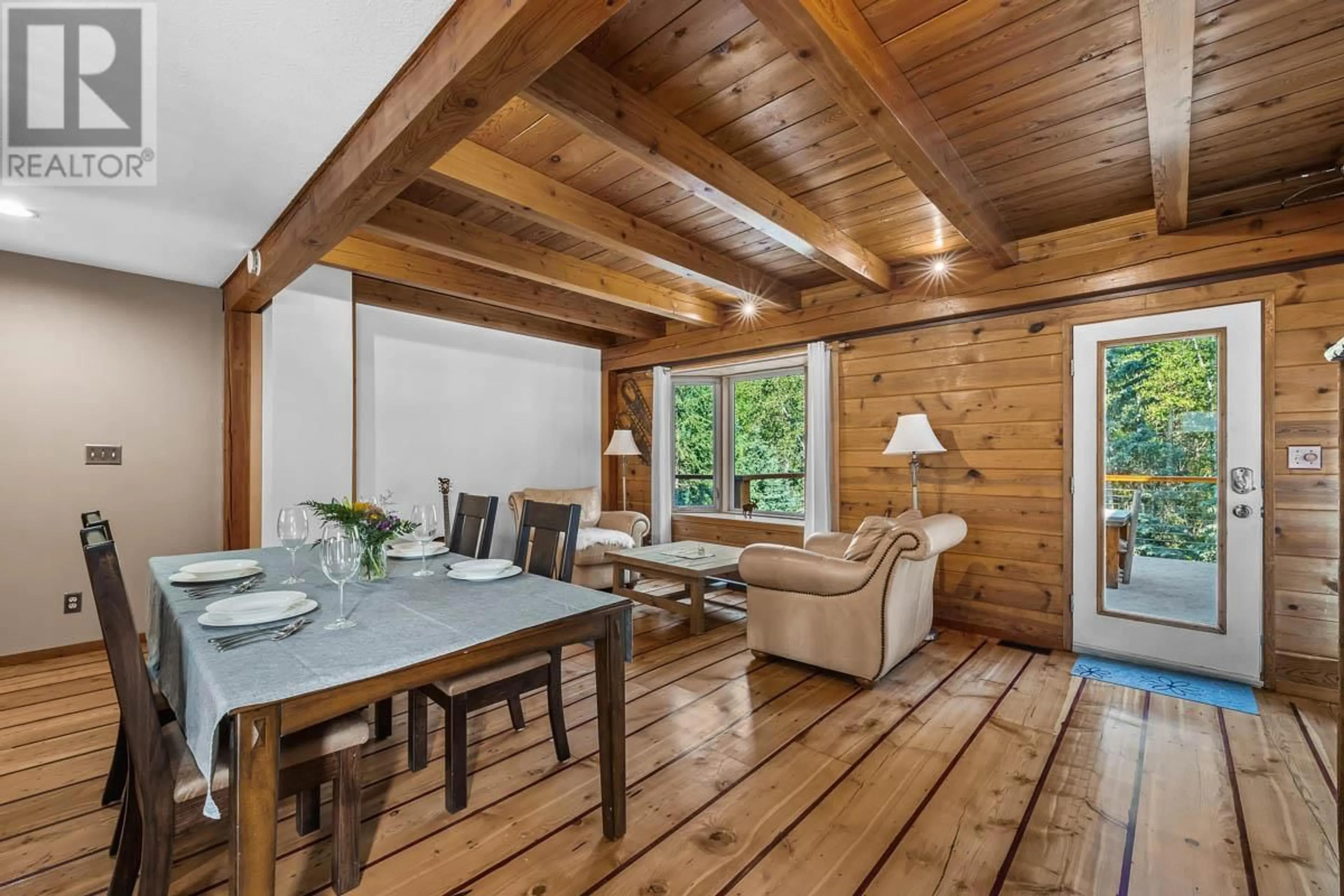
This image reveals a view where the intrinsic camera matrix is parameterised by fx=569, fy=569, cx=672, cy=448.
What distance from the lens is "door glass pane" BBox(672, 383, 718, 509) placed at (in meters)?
5.76

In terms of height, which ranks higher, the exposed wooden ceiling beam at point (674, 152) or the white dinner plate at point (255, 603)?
the exposed wooden ceiling beam at point (674, 152)

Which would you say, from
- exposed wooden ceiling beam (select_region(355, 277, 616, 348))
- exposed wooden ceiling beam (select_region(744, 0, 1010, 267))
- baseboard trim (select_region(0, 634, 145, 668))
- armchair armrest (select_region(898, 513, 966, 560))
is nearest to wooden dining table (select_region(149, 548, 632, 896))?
armchair armrest (select_region(898, 513, 966, 560))

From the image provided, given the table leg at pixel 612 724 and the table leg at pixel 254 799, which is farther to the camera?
the table leg at pixel 612 724

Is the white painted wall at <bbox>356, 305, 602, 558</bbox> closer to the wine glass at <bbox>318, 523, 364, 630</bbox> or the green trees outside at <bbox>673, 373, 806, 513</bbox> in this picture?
the green trees outside at <bbox>673, 373, 806, 513</bbox>

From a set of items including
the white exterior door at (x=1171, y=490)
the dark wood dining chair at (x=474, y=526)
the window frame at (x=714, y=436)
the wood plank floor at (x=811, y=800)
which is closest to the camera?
the wood plank floor at (x=811, y=800)

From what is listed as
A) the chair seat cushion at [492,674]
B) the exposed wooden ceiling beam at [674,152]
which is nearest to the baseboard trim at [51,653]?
the chair seat cushion at [492,674]

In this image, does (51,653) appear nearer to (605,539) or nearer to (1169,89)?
(605,539)

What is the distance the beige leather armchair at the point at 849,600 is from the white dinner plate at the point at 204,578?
225cm

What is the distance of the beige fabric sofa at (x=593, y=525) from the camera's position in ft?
14.7

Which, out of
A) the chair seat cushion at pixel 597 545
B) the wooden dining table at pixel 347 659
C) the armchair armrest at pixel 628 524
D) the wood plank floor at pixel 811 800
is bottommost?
the wood plank floor at pixel 811 800

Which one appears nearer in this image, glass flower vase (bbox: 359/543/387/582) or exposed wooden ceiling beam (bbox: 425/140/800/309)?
glass flower vase (bbox: 359/543/387/582)

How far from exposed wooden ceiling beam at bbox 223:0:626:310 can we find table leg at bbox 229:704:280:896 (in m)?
1.55

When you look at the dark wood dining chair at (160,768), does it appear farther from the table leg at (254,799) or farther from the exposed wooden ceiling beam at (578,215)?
the exposed wooden ceiling beam at (578,215)

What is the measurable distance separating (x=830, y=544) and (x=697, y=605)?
980 mm
